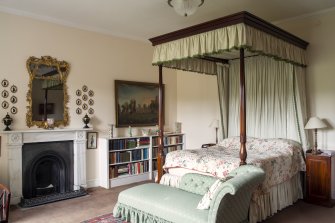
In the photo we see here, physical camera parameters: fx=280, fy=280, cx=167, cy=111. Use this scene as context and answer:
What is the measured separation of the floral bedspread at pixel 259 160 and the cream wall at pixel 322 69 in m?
0.67

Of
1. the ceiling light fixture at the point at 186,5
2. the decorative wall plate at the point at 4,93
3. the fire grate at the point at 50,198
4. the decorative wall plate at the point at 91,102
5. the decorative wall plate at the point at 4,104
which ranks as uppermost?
the ceiling light fixture at the point at 186,5

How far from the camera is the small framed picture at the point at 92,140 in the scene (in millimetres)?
5527

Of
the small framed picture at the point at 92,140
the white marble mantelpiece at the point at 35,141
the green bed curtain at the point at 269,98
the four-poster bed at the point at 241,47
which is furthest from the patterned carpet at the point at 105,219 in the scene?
the green bed curtain at the point at 269,98

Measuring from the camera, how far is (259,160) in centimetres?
374

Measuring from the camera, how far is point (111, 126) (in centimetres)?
569

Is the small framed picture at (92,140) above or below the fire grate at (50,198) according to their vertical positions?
above

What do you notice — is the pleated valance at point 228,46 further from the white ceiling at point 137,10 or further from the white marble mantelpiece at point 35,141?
the white marble mantelpiece at point 35,141

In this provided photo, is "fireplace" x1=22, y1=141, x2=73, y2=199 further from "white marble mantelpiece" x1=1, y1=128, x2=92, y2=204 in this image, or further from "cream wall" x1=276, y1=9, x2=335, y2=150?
"cream wall" x1=276, y1=9, x2=335, y2=150

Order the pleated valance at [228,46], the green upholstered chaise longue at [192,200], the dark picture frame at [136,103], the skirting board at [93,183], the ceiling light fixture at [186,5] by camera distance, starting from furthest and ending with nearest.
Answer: the dark picture frame at [136,103] → the skirting board at [93,183] → the ceiling light fixture at [186,5] → the pleated valance at [228,46] → the green upholstered chaise longue at [192,200]

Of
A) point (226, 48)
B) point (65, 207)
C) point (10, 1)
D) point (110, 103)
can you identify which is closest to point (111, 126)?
point (110, 103)

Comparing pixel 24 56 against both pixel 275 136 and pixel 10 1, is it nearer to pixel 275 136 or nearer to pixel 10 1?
pixel 10 1

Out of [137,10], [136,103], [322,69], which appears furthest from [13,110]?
[322,69]

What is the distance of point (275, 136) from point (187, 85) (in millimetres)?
2681

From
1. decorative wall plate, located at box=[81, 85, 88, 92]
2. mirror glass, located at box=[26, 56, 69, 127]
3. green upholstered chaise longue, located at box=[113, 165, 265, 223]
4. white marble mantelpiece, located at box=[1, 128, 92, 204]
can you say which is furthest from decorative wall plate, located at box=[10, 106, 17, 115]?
green upholstered chaise longue, located at box=[113, 165, 265, 223]
